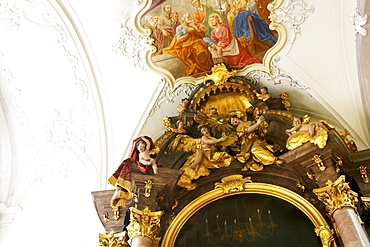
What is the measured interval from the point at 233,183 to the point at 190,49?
12.3 ft

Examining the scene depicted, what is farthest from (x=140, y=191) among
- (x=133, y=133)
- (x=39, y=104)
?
(x=39, y=104)

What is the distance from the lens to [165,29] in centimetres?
976

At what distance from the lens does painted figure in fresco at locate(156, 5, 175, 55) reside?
962cm

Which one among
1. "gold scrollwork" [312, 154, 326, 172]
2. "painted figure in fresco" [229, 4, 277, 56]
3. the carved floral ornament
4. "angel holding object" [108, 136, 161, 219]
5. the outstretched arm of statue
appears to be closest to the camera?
"gold scrollwork" [312, 154, 326, 172]

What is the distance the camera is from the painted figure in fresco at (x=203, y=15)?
962 cm

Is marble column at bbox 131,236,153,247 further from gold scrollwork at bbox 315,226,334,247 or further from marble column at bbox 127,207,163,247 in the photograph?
gold scrollwork at bbox 315,226,334,247

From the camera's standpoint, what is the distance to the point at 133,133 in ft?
33.0

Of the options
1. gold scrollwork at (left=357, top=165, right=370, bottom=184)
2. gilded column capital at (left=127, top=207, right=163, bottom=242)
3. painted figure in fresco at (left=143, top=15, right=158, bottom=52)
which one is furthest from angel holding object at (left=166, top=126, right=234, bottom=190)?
painted figure in fresco at (left=143, top=15, right=158, bottom=52)

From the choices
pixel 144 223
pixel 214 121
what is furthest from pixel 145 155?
pixel 214 121

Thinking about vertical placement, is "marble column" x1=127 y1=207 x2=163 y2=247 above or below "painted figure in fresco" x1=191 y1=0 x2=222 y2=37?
below

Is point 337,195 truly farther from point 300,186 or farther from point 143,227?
point 143,227

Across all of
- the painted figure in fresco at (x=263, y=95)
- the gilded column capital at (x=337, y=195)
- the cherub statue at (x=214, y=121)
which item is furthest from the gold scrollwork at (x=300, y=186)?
the painted figure in fresco at (x=263, y=95)

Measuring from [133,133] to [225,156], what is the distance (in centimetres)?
290

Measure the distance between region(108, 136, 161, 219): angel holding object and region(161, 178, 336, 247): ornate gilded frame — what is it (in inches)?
38.1
